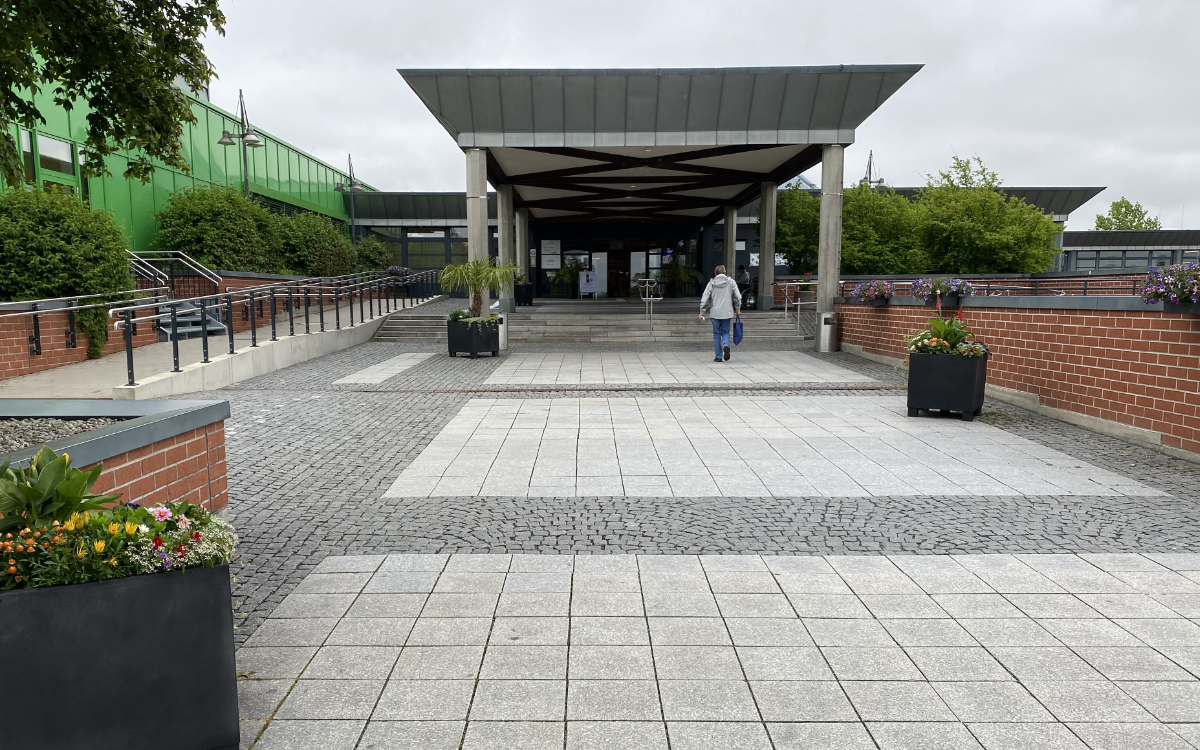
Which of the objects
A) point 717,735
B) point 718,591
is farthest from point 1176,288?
point 717,735

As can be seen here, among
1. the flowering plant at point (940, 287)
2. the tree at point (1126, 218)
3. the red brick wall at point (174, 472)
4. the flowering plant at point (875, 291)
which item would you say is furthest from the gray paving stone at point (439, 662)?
the tree at point (1126, 218)

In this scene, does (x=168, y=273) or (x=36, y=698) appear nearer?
(x=36, y=698)

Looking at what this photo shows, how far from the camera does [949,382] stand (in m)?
8.20

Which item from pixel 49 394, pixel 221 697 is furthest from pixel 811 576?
pixel 49 394

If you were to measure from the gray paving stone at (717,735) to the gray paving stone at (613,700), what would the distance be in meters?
0.10

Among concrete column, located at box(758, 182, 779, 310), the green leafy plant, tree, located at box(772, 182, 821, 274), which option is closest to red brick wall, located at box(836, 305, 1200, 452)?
the green leafy plant

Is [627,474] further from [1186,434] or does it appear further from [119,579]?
[1186,434]

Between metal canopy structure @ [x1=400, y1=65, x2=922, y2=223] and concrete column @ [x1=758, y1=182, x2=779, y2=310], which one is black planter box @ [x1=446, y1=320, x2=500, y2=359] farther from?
concrete column @ [x1=758, y1=182, x2=779, y2=310]

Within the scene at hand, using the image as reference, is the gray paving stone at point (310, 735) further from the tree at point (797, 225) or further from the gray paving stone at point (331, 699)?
the tree at point (797, 225)

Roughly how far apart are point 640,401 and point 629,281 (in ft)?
84.7

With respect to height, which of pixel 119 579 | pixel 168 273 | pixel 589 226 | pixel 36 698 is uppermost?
pixel 589 226

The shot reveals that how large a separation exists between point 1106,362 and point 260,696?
8064 millimetres

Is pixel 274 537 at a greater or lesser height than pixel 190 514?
lesser

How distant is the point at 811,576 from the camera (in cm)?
380
